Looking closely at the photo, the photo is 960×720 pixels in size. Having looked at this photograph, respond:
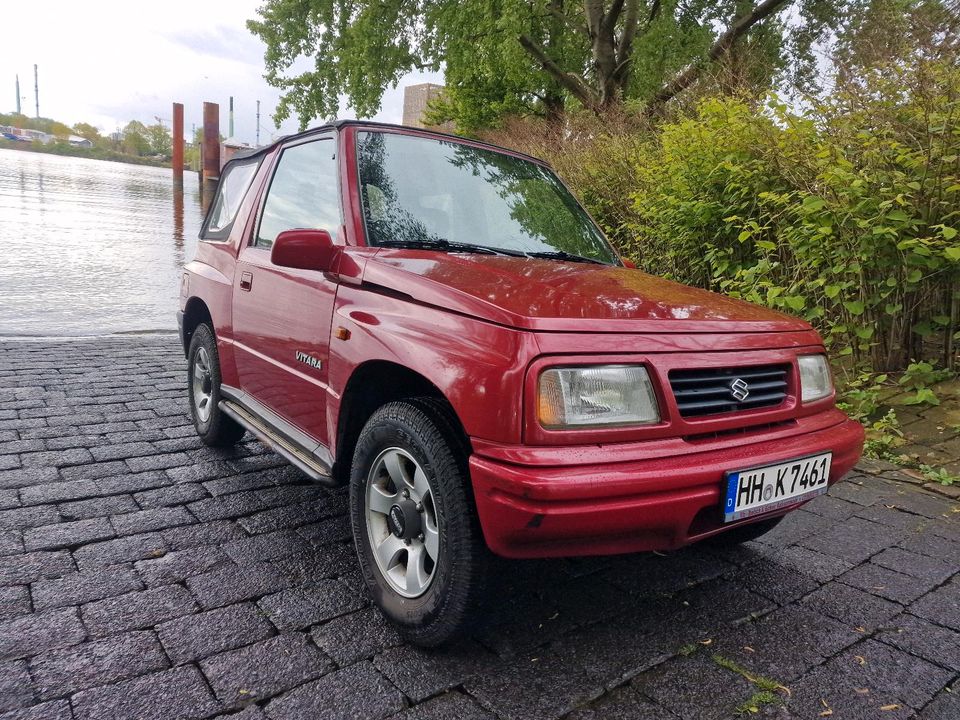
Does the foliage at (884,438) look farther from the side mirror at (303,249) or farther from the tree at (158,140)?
the tree at (158,140)

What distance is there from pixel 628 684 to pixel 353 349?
1423 millimetres

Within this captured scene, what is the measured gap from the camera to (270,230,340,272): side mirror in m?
2.58

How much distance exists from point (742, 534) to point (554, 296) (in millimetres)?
1553

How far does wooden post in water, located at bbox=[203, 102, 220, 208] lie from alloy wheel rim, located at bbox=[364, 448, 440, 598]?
38.8 metres

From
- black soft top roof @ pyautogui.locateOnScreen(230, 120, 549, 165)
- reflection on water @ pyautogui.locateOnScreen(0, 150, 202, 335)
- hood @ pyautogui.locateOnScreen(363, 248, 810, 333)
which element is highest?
black soft top roof @ pyautogui.locateOnScreen(230, 120, 549, 165)

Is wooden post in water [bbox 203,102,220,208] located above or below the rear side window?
above

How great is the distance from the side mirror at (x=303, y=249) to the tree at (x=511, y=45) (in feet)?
50.6

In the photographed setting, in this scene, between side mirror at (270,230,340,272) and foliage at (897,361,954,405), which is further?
foliage at (897,361,954,405)

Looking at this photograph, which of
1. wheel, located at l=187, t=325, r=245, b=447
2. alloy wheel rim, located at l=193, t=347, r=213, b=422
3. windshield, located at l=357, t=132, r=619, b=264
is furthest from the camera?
alloy wheel rim, located at l=193, t=347, r=213, b=422

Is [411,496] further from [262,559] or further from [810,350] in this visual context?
[810,350]

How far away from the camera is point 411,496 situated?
2.29 m

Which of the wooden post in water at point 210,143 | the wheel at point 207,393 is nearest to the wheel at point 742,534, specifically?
the wheel at point 207,393

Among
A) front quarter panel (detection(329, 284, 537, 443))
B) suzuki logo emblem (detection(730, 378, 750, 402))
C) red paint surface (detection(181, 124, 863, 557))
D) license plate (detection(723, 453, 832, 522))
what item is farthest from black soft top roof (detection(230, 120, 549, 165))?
license plate (detection(723, 453, 832, 522))

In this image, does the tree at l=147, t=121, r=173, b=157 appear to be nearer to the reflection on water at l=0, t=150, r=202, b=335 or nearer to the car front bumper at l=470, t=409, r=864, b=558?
the reflection on water at l=0, t=150, r=202, b=335
